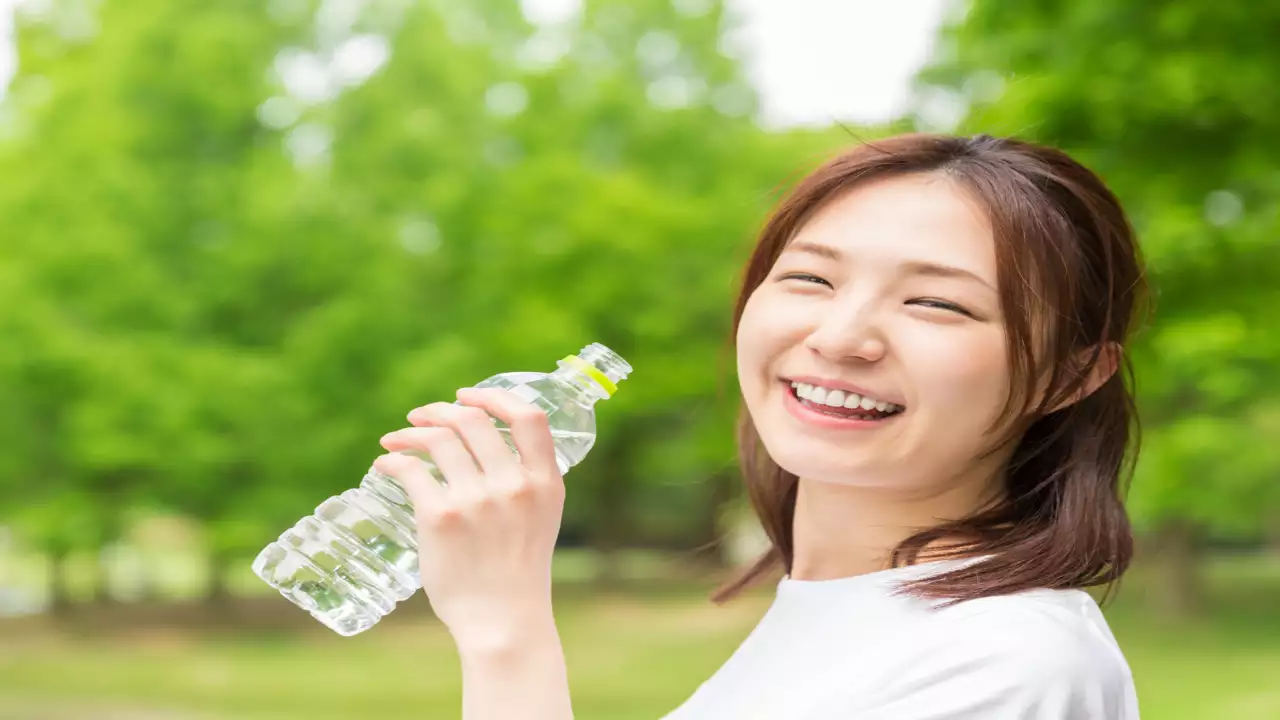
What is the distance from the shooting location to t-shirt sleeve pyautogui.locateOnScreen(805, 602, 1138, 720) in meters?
0.69

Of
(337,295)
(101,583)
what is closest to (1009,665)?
(337,295)

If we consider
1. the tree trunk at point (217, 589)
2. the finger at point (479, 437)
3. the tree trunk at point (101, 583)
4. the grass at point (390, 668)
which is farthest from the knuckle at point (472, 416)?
the tree trunk at point (101, 583)

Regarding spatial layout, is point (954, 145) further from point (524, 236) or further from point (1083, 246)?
point (524, 236)

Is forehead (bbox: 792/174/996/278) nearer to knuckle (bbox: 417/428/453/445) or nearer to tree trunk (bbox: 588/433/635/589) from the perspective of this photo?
knuckle (bbox: 417/428/453/445)

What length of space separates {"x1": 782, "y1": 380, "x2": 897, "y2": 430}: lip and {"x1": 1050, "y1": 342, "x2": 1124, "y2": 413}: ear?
0.13 metres

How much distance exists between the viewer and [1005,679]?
69 centimetres

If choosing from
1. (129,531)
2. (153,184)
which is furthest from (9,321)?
(129,531)

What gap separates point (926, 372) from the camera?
2.61ft

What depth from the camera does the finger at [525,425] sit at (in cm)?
75

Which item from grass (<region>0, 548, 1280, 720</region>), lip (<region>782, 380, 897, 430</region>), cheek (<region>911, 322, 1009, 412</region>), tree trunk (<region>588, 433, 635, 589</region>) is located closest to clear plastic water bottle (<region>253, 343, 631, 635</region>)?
lip (<region>782, 380, 897, 430</region>)

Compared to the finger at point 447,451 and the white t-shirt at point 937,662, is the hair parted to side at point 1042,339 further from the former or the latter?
the finger at point 447,451

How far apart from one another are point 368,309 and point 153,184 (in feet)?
5.19

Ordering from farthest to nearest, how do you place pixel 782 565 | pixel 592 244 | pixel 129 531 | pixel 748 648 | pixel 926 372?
pixel 592 244 → pixel 129 531 → pixel 782 565 → pixel 748 648 → pixel 926 372

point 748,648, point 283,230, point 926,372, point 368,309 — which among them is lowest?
point 748,648
